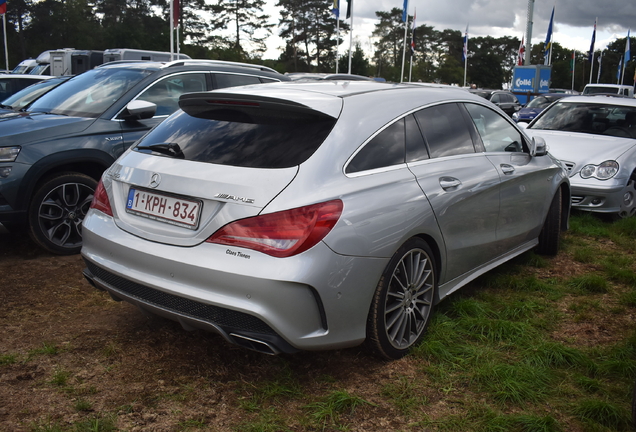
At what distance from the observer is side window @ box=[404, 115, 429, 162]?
3625 mm

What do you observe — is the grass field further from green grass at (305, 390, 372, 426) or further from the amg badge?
the amg badge

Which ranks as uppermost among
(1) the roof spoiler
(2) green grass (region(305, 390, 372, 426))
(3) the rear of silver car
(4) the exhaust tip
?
(1) the roof spoiler

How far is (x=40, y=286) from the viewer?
4.61 metres

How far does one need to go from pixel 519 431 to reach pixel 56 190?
430cm

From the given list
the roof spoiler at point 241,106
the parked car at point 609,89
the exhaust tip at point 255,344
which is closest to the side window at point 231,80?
the roof spoiler at point 241,106

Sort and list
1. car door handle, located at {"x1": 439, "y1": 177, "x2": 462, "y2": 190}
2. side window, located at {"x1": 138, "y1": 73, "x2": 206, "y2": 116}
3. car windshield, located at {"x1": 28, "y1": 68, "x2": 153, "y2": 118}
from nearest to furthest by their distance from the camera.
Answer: car door handle, located at {"x1": 439, "y1": 177, "x2": 462, "y2": 190}
car windshield, located at {"x1": 28, "y1": 68, "x2": 153, "y2": 118}
side window, located at {"x1": 138, "y1": 73, "x2": 206, "y2": 116}

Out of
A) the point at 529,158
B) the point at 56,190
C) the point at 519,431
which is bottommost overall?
the point at 519,431

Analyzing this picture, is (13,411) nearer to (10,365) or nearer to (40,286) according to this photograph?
(10,365)

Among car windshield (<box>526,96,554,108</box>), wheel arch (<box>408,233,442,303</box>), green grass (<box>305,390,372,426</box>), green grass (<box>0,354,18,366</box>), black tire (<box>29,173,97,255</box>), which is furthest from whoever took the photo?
car windshield (<box>526,96,554,108</box>)

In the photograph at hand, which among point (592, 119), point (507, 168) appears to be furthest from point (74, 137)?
point (592, 119)

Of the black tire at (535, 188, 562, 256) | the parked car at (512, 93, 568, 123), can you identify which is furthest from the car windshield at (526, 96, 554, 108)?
the black tire at (535, 188, 562, 256)

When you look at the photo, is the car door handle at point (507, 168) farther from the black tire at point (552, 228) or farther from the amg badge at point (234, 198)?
the amg badge at point (234, 198)

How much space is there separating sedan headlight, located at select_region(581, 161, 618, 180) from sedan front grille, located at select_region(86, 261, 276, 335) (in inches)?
226

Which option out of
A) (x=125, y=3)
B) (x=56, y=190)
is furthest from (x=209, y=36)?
(x=56, y=190)
